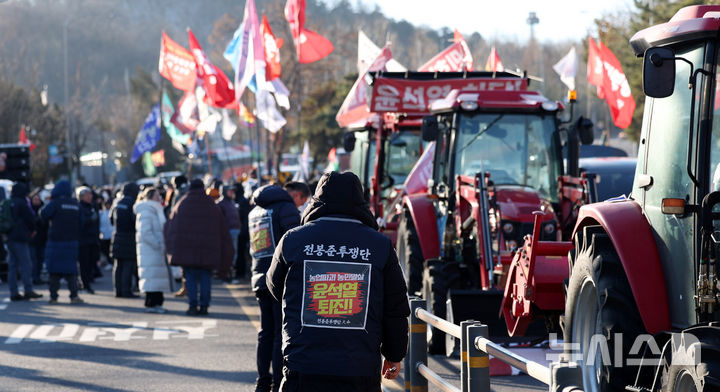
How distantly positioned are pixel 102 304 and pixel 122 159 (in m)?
86.4

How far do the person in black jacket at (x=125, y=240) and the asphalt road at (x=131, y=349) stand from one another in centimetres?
46

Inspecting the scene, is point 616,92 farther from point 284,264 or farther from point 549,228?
point 284,264

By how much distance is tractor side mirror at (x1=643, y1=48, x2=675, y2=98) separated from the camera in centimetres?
583

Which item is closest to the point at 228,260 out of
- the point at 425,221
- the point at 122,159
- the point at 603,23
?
the point at 425,221

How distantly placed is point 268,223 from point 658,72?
13.5 feet

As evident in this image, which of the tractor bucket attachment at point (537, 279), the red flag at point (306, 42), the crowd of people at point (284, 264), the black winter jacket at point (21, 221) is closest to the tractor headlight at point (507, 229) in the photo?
the tractor bucket attachment at point (537, 279)

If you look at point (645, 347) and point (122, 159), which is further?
point (122, 159)

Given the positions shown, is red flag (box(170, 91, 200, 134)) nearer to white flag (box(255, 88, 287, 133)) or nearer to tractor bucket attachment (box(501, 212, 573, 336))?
white flag (box(255, 88, 287, 133))

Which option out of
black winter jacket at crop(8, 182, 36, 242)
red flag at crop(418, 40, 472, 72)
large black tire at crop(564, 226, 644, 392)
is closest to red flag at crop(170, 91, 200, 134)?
red flag at crop(418, 40, 472, 72)

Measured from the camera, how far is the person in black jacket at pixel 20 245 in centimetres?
1814

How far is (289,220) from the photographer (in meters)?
9.13

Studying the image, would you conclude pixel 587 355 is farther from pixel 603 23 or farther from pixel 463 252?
pixel 603 23

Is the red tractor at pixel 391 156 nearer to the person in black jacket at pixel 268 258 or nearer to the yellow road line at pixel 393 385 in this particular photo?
the yellow road line at pixel 393 385

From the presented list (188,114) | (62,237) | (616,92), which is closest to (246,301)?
(62,237)
